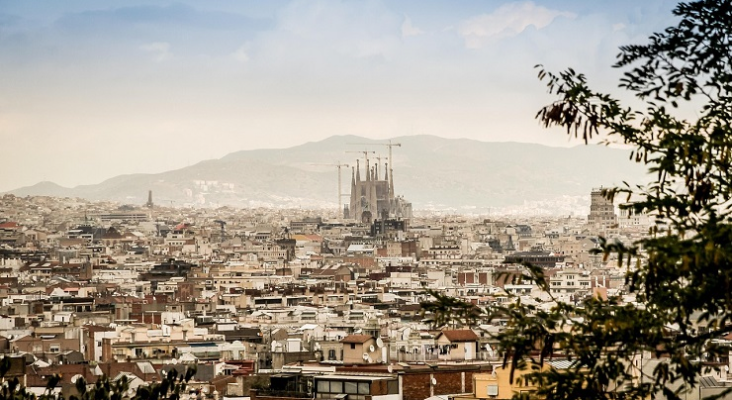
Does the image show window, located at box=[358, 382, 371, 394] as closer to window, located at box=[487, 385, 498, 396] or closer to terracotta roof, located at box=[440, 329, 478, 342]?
window, located at box=[487, 385, 498, 396]

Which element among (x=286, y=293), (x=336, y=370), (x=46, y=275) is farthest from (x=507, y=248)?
(x=336, y=370)

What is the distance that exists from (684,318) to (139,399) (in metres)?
4.11

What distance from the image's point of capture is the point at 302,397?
25156 millimetres

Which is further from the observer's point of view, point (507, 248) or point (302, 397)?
point (507, 248)

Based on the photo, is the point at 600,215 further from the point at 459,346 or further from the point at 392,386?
the point at 392,386

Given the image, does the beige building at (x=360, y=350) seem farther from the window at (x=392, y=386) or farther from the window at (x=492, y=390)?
the window at (x=492, y=390)

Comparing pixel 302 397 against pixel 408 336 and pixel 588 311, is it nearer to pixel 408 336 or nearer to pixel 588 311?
pixel 588 311

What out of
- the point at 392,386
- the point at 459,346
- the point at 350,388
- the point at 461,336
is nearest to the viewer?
the point at 350,388

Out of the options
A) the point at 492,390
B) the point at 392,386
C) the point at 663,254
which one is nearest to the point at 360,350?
the point at 392,386

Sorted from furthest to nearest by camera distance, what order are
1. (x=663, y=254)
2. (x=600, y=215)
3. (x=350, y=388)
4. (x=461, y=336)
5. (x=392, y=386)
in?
(x=600, y=215), (x=461, y=336), (x=392, y=386), (x=350, y=388), (x=663, y=254)

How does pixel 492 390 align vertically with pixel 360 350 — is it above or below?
above

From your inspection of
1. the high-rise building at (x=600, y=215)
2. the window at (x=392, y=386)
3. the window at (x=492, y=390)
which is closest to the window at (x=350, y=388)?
the window at (x=392, y=386)

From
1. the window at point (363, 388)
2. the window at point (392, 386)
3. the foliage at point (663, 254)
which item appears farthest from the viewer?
the window at point (392, 386)

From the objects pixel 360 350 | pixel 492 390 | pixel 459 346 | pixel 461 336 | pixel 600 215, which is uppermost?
pixel 600 215
